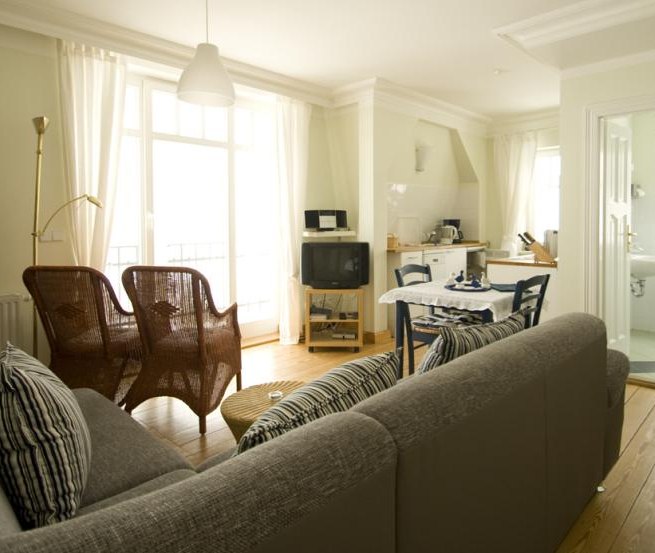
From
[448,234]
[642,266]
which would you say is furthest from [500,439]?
[448,234]

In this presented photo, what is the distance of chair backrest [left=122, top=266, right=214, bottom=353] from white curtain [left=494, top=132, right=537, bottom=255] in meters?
4.97

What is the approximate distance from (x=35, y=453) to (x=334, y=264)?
162 inches

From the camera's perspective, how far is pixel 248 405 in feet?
7.25

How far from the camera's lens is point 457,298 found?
325 centimetres

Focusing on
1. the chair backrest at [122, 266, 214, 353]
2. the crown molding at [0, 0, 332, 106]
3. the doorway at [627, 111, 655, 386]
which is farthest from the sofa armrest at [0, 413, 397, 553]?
the doorway at [627, 111, 655, 386]

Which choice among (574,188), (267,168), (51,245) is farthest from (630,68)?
(51,245)

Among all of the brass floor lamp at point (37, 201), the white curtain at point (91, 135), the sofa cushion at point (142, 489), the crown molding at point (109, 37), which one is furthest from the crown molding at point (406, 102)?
the sofa cushion at point (142, 489)

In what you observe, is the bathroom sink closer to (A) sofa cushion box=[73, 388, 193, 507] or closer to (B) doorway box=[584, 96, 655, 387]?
(B) doorway box=[584, 96, 655, 387]

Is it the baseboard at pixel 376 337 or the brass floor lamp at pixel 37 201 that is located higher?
the brass floor lamp at pixel 37 201

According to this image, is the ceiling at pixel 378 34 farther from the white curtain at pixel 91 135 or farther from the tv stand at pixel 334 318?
the tv stand at pixel 334 318

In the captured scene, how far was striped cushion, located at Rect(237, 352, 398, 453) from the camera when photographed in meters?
1.08

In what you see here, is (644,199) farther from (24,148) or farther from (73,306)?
(24,148)

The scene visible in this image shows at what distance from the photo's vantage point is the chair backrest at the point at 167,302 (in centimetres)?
293

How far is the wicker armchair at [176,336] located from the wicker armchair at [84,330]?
144mm
